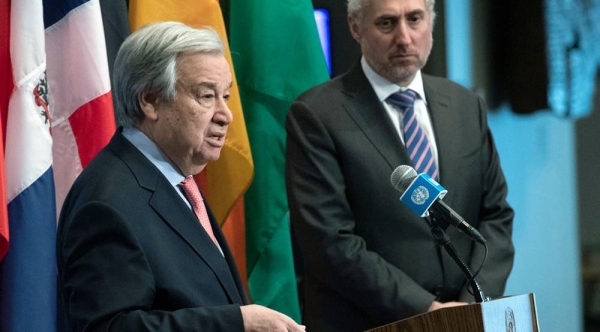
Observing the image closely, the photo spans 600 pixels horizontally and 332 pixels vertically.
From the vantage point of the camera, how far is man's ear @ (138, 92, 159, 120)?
2.40 meters

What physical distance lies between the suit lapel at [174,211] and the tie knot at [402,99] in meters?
1.14

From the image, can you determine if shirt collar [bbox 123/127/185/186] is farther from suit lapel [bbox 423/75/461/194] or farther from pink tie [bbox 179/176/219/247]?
suit lapel [bbox 423/75/461/194]

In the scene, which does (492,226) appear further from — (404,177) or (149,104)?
(149,104)

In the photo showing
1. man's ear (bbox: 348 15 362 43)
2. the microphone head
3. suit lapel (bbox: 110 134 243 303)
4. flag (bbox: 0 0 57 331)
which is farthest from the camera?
man's ear (bbox: 348 15 362 43)

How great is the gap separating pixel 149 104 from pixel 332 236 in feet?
3.16

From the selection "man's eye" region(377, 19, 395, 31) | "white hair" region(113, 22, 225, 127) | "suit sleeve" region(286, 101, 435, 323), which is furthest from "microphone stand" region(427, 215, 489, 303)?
"man's eye" region(377, 19, 395, 31)

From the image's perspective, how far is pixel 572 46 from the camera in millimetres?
5953

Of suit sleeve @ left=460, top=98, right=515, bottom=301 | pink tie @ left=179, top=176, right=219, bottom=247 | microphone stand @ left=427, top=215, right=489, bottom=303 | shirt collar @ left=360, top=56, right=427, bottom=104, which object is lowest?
suit sleeve @ left=460, top=98, right=515, bottom=301

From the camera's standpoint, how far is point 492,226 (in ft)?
11.2

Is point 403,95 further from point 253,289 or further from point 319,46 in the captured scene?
point 253,289

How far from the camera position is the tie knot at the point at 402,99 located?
3389 mm

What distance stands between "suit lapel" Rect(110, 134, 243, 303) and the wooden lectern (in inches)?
15.2

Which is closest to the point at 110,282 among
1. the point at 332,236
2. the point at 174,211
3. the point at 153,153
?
the point at 174,211

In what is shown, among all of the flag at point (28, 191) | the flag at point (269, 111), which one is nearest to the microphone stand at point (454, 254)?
the flag at point (28, 191)
